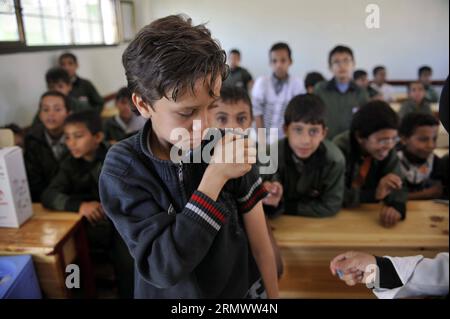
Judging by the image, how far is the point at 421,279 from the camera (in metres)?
0.44

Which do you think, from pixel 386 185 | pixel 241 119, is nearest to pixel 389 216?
pixel 386 185

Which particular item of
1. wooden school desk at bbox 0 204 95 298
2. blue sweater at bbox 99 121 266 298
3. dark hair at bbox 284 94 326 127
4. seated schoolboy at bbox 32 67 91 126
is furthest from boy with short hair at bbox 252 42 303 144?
seated schoolboy at bbox 32 67 91 126

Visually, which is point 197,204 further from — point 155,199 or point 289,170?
point 289,170

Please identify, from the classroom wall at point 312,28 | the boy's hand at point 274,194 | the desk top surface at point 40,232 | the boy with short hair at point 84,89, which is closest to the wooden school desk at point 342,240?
the boy's hand at point 274,194

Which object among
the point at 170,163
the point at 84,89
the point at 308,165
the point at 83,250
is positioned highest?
the point at 84,89

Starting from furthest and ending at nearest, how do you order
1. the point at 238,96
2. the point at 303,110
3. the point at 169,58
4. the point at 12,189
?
the point at 238,96 < the point at 303,110 < the point at 12,189 < the point at 169,58

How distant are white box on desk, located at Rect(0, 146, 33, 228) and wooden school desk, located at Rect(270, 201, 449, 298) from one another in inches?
22.8

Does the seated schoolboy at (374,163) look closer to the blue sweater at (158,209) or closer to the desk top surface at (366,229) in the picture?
the desk top surface at (366,229)

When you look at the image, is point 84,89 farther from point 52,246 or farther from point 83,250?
point 52,246

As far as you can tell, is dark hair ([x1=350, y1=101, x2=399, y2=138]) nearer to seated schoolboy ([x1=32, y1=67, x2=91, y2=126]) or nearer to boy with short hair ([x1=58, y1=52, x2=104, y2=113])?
boy with short hair ([x1=58, y1=52, x2=104, y2=113])

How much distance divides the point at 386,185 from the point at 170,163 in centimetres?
66

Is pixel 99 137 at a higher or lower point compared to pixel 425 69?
lower

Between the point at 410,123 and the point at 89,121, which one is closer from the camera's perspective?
the point at 89,121

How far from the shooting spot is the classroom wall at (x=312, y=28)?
501 mm
